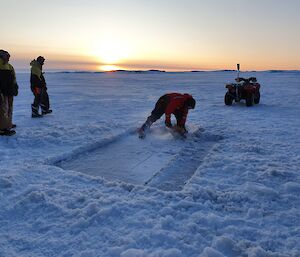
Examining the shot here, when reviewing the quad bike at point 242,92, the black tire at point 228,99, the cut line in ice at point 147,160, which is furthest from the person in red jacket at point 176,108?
the black tire at point 228,99

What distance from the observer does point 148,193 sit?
13.8ft

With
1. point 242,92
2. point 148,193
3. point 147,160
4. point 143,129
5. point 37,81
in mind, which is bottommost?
point 148,193

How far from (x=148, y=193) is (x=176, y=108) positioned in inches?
122

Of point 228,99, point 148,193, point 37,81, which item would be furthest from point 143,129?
point 228,99

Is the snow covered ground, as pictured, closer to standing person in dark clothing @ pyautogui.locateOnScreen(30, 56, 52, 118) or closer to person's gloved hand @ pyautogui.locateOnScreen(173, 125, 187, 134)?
person's gloved hand @ pyautogui.locateOnScreen(173, 125, 187, 134)

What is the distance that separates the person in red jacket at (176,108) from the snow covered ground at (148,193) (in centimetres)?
31

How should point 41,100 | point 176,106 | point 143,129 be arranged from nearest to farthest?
point 176,106 → point 143,129 → point 41,100

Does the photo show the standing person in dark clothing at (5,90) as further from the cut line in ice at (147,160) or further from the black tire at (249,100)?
the black tire at (249,100)

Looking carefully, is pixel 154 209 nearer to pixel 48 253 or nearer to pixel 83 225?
pixel 83 225

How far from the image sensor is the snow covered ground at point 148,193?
3113 millimetres

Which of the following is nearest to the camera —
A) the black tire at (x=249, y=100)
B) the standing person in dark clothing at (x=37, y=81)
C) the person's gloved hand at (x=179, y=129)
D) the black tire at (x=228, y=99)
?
the person's gloved hand at (x=179, y=129)

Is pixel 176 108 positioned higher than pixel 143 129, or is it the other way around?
pixel 176 108

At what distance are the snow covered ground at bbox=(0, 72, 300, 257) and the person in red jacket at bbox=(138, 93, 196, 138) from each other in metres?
0.31

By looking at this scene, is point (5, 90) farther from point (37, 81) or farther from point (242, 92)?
point (242, 92)
